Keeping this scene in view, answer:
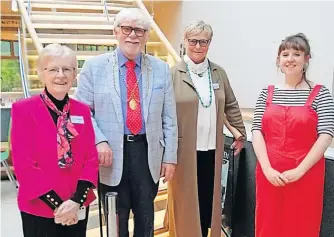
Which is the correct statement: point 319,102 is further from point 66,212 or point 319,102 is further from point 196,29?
point 66,212

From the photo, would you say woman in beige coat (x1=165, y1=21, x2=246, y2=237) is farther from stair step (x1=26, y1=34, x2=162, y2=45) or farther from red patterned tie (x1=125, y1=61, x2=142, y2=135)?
stair step (x1=26, y1=34, x2=162, y2=45)

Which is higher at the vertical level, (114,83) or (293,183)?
(114,83)

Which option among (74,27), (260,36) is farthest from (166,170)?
(74,27)

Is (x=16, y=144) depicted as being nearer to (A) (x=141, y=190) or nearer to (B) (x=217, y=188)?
(A) (x=141, y=190)

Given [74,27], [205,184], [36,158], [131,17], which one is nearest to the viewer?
[36,158]

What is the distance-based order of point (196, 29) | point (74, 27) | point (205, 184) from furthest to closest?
point (74, 27) < point (205, 184) < point (196, 29)

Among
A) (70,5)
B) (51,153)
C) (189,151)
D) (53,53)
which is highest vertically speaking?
(70,5)

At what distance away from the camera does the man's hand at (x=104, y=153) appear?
5.78 feet

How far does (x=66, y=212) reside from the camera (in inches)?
60.6

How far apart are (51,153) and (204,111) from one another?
0.94m

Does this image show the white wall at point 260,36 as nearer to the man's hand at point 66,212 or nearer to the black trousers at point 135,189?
the black trousers at point 135,189

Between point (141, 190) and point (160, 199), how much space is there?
134 cm

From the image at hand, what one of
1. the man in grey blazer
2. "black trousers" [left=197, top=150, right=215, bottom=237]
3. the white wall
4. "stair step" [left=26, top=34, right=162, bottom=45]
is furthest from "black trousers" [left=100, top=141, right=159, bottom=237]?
"stair step" [left=26, top=34, right=162, bottom=45]

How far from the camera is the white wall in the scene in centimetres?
291
